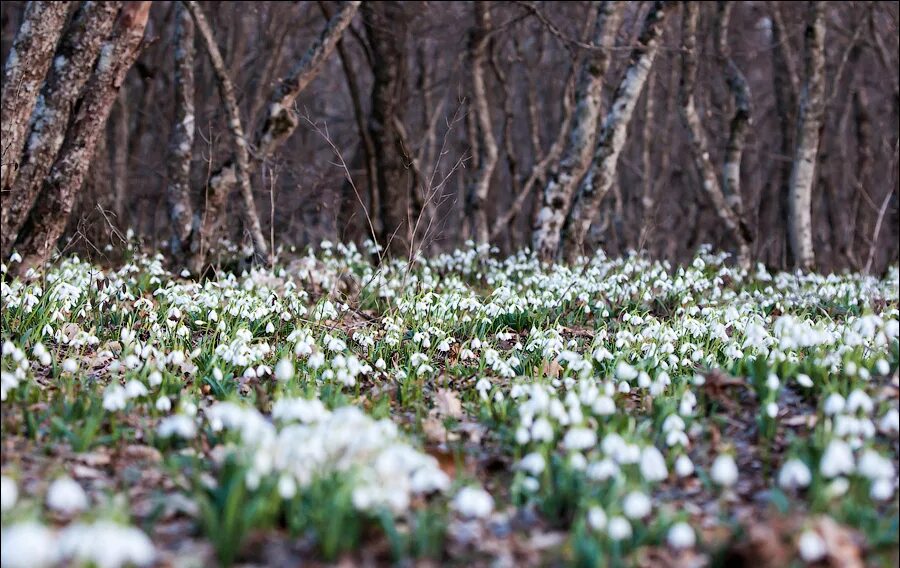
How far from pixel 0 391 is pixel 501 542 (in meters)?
1.99

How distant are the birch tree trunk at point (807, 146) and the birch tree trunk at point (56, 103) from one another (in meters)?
7.82

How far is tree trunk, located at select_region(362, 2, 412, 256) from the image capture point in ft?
36.1

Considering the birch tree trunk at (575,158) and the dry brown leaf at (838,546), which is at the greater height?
the birch tree trunk at (575,158)

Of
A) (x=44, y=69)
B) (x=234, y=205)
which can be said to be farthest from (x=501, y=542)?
(x=234, y=205)

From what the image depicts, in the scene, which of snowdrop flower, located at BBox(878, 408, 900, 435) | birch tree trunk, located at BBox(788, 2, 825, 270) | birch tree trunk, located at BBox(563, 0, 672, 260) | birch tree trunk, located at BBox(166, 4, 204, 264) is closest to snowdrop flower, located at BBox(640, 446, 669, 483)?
snowdrop flower, located at BBox(878, 408, 900, 435)

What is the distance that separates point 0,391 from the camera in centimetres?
349

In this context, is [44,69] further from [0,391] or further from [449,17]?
[449,17]

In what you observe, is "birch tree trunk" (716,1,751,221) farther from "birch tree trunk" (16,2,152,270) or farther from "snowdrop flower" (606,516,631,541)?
"snowdrop flower" (606,516,631,541)

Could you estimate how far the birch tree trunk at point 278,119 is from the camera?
877 centimetres

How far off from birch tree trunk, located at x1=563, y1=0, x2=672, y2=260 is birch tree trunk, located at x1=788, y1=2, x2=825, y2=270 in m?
2.50

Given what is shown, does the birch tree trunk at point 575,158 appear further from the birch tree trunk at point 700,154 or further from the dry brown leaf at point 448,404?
the dry brown leaf at point 448,404

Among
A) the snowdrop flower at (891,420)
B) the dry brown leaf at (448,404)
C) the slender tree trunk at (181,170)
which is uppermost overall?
the slender tree trunk at (181,170)

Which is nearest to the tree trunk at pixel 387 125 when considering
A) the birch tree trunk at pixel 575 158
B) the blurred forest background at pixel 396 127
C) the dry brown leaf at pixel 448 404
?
the blurred forest background at pixel 396 127

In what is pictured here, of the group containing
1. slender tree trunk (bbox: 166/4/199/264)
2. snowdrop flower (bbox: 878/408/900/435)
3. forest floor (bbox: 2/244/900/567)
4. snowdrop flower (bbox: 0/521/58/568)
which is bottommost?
forest floor (bbox: 2/244/900/567)
